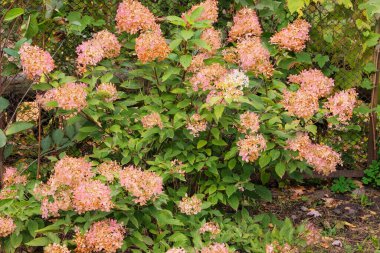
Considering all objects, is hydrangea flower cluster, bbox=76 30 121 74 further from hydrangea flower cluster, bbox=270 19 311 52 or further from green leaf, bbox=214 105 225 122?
hydrangea flower cluster, bbox=270 19 311 52

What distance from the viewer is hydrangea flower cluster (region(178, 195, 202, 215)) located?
140 inches

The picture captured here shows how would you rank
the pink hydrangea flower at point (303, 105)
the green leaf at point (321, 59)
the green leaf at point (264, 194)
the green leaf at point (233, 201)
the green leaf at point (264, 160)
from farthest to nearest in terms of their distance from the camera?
the green leaf at point (321, 59) < the green leaf at point (264, 194) < the green leaf at point (233, 201) < the green leaf at point (264, 160) < the pink hydrangea flower at point (303, 105)

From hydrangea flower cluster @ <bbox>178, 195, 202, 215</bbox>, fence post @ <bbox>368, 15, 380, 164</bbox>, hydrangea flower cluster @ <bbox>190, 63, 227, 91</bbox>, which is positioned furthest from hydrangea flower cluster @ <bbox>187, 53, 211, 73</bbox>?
fence post @ <bbox>368, 15, 380, 164</bbox>

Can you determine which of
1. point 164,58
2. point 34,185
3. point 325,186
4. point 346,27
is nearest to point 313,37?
point 346,27

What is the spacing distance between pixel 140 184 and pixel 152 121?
1.89 feet

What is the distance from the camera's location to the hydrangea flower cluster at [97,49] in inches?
140

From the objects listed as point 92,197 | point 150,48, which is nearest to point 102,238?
point 92,197

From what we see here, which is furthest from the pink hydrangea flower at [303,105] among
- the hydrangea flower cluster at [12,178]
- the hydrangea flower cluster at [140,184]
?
the hydrangea flower cluster at [12,178]

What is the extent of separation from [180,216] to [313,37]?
2.31 m

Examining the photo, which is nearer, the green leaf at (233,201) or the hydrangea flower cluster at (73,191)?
the hydrangea flower cluster at (73,191)

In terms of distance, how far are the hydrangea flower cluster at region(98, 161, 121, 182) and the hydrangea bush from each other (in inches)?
0.4

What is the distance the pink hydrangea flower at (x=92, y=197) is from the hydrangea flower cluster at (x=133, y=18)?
40.7 inches

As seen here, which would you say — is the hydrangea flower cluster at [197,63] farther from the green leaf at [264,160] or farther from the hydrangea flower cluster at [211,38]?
the green leaf at [264,160]

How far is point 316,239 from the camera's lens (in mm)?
4164
